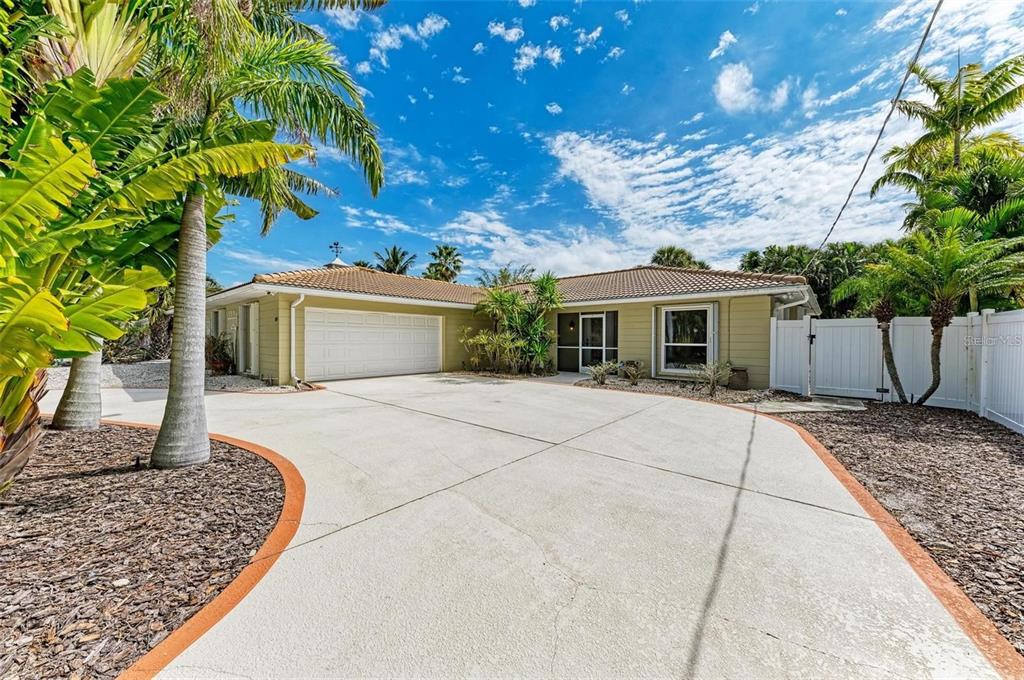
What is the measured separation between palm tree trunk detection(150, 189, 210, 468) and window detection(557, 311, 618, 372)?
11.5 meters

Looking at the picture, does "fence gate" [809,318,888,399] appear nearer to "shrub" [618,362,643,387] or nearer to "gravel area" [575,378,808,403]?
"gravel area" [575,378,808,403]

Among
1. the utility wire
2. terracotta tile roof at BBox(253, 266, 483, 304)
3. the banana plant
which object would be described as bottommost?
the banana plant

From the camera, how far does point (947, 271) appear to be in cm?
709

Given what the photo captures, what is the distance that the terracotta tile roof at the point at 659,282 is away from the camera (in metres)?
10.4

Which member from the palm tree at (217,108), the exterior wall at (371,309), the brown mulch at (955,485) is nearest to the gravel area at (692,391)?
the brown mulch at (955,485)

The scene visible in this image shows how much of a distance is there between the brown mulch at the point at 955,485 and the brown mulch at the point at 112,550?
4525mm

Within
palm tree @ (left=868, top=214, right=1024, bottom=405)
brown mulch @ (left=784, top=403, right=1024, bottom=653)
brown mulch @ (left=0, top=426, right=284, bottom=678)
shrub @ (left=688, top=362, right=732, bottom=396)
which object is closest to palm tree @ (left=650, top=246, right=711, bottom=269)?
shrub @ (left=688, top=362, right=732, bottom=396)

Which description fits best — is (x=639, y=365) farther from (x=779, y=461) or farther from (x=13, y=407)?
(x=13, y=407)

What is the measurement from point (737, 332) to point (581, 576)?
34.0 ft

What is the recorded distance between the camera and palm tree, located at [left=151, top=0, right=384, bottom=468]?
13.1 ft

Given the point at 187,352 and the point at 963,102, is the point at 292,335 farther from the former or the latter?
the point at 963,102

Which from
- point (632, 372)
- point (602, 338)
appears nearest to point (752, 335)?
point (632, 372)

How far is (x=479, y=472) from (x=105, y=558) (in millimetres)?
2918

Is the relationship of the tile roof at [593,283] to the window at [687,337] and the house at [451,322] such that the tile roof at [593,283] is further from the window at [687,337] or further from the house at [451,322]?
the window at [687,337]
